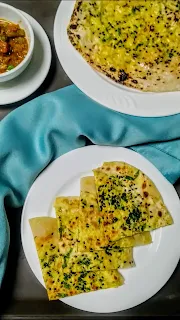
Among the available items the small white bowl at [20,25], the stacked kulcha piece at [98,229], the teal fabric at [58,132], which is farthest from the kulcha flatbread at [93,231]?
the small white bowl at [20,25]

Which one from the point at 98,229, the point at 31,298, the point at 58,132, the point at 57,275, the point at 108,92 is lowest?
the point at 31,298

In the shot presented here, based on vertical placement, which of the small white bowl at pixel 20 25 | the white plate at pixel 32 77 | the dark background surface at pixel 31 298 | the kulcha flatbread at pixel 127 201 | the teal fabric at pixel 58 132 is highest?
the small white bowl at pixel 20 25

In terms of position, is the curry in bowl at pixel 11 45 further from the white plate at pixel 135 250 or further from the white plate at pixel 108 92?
the white plate at pixel 135 250

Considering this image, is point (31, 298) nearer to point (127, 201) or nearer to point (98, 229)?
point (98, 229)

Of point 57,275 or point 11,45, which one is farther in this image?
point 11,45

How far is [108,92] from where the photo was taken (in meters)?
1.72

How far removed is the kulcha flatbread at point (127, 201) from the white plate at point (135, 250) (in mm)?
27

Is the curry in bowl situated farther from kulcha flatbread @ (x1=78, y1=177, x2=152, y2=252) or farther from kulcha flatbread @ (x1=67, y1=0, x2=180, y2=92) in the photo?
kulcha flatbread @ (x1=78, y1=177, x2=152, y2=252)

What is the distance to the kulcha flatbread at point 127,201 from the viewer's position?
166cm

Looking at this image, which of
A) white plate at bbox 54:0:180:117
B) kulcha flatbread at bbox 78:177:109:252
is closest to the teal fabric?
white plate at bbox 54:0:180:117

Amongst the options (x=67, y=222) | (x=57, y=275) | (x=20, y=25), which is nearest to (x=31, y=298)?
(x=57, y=275)

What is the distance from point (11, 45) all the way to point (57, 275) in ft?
2.08

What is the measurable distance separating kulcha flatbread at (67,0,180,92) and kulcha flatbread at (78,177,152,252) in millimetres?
331

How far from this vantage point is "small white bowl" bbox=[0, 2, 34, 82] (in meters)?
1.64
